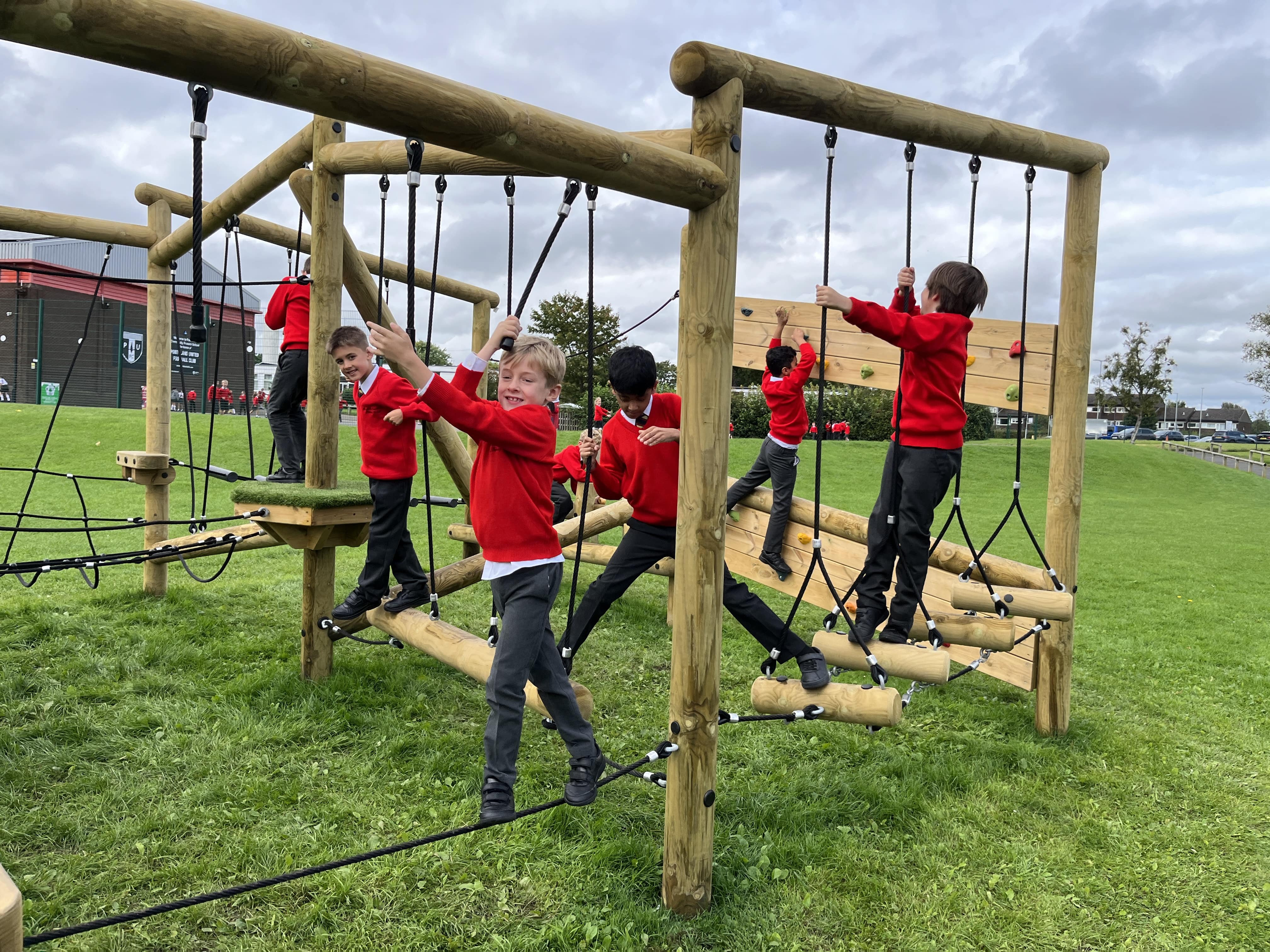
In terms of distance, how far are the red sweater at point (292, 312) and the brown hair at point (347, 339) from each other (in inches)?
43.9

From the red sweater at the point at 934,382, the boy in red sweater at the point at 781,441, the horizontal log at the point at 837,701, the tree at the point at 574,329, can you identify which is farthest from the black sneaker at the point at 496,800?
the tree at the point at 574,329

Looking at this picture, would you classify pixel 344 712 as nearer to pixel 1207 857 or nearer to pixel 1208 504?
pixel 1207 857

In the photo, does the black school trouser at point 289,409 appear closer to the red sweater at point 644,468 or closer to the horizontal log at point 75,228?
the horizontal log at point 75,228

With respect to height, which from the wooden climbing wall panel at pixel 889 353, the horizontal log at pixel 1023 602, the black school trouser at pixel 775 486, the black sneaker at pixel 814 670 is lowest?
the black sneaker at pixel 814 670

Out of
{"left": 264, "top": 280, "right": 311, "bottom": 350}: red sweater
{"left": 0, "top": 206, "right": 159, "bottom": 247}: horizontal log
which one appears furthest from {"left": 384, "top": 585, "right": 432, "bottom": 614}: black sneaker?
{"left": 0, "top": 206, "right": 159, "bottom": 247}: horizontal log

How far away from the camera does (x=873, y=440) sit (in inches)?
1152

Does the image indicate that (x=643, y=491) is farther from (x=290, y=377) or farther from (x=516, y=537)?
(x=290, y=377)

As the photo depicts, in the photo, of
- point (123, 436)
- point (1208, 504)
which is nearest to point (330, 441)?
point (123, 436)

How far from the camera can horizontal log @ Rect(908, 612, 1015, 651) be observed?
367cm

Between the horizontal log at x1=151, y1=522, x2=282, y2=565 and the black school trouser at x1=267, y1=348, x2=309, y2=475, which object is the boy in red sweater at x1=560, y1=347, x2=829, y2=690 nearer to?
the horizontal log at x1=151, y1=522, x2=282, y2=565

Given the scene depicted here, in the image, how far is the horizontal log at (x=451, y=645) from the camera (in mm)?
3070

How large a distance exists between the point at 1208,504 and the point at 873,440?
1015 cm

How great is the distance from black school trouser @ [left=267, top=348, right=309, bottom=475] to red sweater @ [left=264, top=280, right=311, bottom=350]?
0.20ft

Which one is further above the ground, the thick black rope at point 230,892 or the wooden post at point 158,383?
the wooden post at point 158,383
